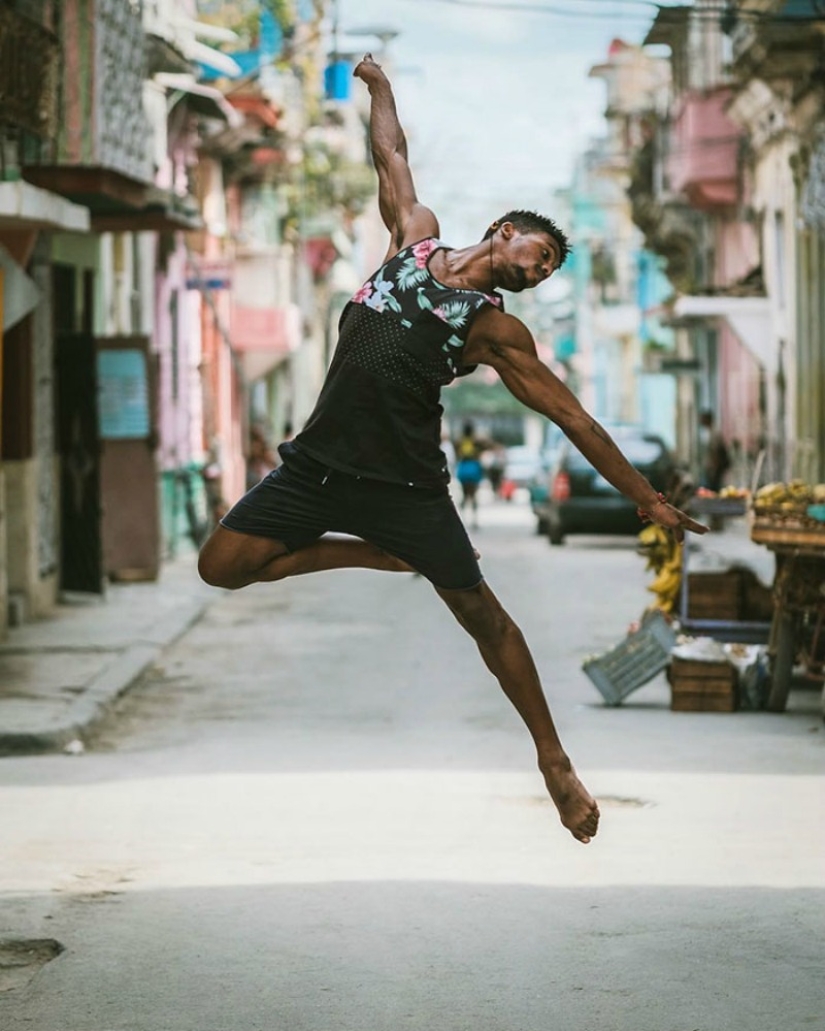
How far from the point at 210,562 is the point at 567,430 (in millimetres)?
1250

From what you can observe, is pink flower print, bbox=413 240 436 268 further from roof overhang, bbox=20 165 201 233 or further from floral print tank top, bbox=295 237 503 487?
roof overhang, bbox=20 165 201 233

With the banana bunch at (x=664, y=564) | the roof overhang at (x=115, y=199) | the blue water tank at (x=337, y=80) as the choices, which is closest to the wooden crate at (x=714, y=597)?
the banana bunch at (x=664, y=564)

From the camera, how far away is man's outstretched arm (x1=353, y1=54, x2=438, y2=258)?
290 inches

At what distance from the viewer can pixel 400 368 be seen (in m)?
6.96

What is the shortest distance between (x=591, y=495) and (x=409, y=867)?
24.9m

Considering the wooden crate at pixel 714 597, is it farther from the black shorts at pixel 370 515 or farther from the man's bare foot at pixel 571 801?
the black shorts at pixel 370 515

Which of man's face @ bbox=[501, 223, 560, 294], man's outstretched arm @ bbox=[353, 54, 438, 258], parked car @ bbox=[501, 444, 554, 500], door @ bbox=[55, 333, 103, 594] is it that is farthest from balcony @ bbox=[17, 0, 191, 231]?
parked car @ bbox=[501, 444, 554, 500]

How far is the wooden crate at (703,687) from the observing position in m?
13.7

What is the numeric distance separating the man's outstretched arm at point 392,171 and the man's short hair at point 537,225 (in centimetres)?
40

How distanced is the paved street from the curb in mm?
210

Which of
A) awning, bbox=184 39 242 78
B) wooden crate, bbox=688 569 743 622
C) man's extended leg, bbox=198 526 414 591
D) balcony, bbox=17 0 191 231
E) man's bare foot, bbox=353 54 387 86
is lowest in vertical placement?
wooden crate, bbox=688 569 743 622

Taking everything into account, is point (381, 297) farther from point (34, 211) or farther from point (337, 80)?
point (337, 80)

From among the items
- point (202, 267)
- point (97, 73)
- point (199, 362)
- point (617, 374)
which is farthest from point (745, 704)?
point (617, 374)

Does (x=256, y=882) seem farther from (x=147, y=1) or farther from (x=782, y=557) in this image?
(x=147, y=1)
